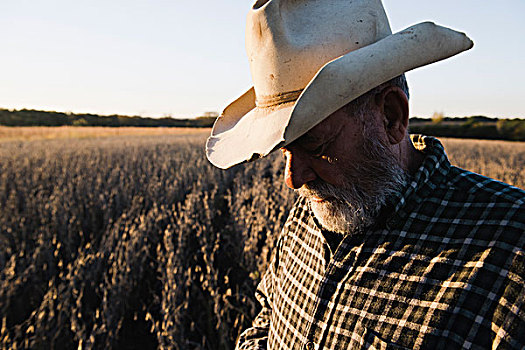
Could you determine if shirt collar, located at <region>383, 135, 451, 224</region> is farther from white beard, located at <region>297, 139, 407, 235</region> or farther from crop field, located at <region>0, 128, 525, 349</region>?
crop field, located at <region>0, 128, 525, 349</region>

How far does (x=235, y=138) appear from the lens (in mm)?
1245

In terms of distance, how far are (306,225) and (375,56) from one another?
0.68m

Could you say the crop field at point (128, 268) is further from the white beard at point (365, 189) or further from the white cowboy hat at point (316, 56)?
the white cowboy hat at point (316, 56)

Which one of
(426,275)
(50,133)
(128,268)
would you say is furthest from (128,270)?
(50,133)

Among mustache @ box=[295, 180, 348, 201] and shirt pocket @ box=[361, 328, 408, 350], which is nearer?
shirt pocket @ box=[361, 328, 408, 350]

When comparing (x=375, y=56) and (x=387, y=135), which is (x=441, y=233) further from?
(x=375, y=56)

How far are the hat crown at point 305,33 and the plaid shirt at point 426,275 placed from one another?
427mm

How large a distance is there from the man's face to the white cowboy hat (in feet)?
0.35

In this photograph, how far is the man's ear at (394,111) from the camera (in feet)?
3.45

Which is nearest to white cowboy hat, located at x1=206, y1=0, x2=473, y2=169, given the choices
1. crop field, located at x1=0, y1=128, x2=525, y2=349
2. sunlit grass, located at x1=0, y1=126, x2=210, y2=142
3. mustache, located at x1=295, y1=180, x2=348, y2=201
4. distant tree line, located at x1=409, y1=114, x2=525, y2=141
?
mustache, located at x1=295, y1=180, x2=348, y2=201

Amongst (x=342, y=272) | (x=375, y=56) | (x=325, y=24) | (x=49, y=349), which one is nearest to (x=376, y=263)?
(x=342, y=272)

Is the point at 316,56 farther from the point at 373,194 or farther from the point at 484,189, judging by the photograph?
the point at 484,189

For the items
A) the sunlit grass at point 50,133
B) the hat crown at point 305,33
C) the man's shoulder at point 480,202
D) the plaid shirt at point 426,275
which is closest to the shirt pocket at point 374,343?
the plaid shirt at point 426,275

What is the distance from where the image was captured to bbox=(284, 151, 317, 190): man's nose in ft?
3.74
